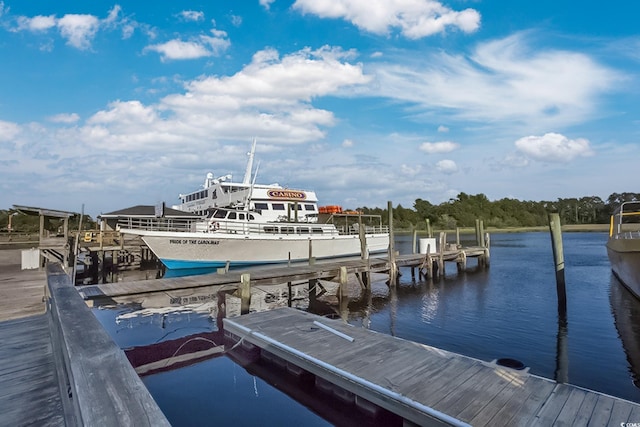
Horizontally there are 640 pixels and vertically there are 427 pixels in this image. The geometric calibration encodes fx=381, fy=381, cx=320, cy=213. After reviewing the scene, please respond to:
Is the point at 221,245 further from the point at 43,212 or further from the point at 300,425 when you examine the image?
the point at 300,425

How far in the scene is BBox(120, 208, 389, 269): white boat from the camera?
22.5 meters

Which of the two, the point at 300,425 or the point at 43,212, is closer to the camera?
the point at 300,425

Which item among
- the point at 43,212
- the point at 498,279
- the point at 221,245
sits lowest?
the point at 498,279

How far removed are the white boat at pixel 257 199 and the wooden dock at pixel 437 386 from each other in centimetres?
2105

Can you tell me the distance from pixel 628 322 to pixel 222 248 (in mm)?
19428

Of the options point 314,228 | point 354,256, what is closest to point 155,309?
point 314,228

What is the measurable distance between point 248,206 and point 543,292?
18474 millimetres

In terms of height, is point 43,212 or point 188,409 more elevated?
point 43,212

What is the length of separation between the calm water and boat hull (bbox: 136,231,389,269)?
626 cm

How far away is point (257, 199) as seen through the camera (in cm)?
2812

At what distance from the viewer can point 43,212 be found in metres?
15.6

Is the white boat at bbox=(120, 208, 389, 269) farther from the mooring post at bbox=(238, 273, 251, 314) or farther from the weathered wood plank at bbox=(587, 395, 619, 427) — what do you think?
the weathered wood plank at bbox=(587, 395, 619, 427)

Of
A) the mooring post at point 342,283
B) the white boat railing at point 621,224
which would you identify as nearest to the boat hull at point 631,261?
the white boat railing at point 621,224

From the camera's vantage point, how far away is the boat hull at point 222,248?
22422mm
